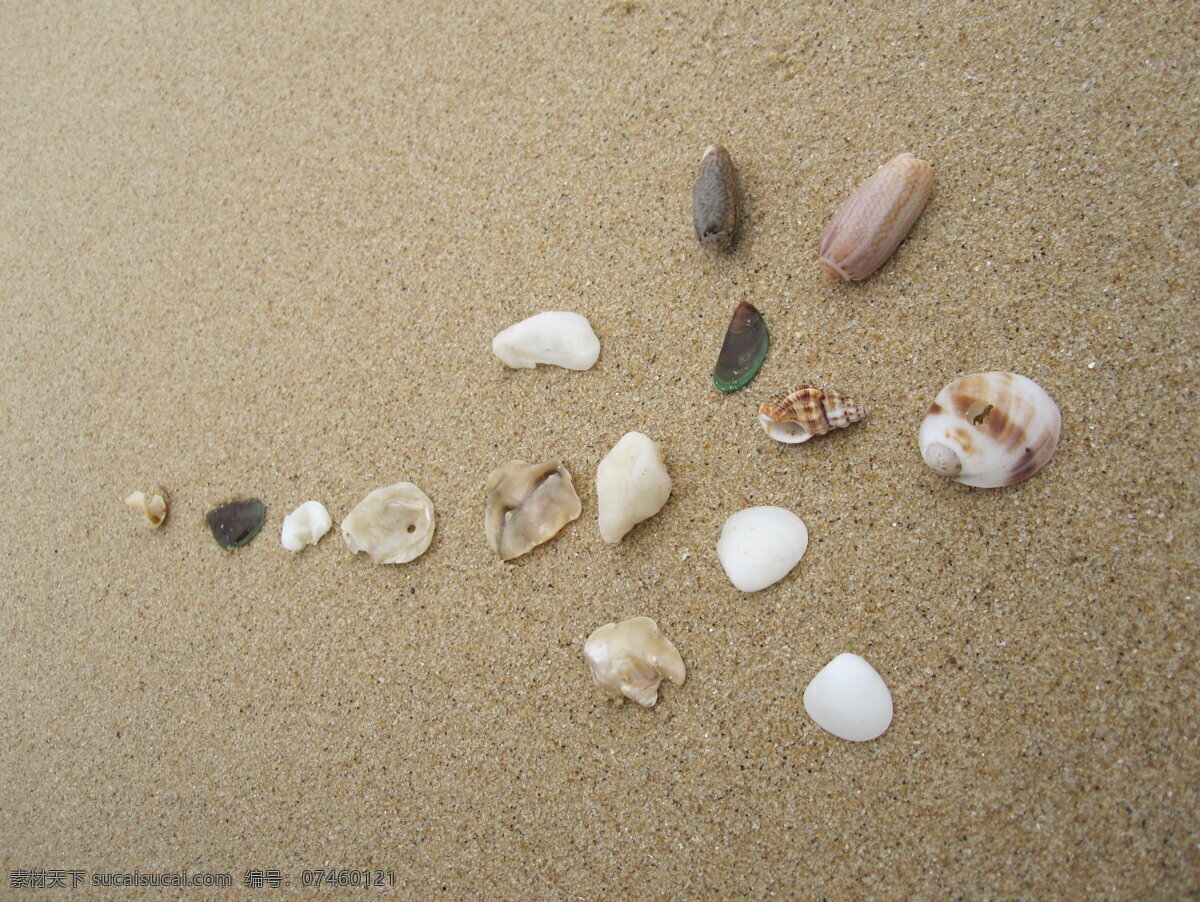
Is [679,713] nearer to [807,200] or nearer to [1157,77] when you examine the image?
[807,200]

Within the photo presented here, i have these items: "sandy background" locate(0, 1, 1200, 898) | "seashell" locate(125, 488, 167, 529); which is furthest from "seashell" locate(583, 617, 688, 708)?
"seashell" locate(125, 488, 167, 529)

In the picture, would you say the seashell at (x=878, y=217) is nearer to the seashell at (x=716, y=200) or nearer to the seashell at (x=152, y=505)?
the seashell at (x=716, y=200)

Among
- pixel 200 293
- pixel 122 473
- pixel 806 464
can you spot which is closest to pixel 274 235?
pixel 200 293

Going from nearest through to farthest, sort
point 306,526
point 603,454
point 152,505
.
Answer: point 603,454
point 306,526
point 152,505

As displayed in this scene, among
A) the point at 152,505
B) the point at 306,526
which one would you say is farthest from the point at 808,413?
the point at 152,505

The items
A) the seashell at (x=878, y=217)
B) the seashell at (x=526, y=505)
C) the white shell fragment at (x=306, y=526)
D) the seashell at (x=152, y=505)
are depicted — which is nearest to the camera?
the seashell at (x=878, y=217)

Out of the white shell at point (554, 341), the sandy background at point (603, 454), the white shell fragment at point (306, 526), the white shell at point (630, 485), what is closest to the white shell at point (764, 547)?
the sandy background at point (603, 454)

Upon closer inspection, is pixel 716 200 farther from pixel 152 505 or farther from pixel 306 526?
pixel 152 505

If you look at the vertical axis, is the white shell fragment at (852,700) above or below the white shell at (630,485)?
below
